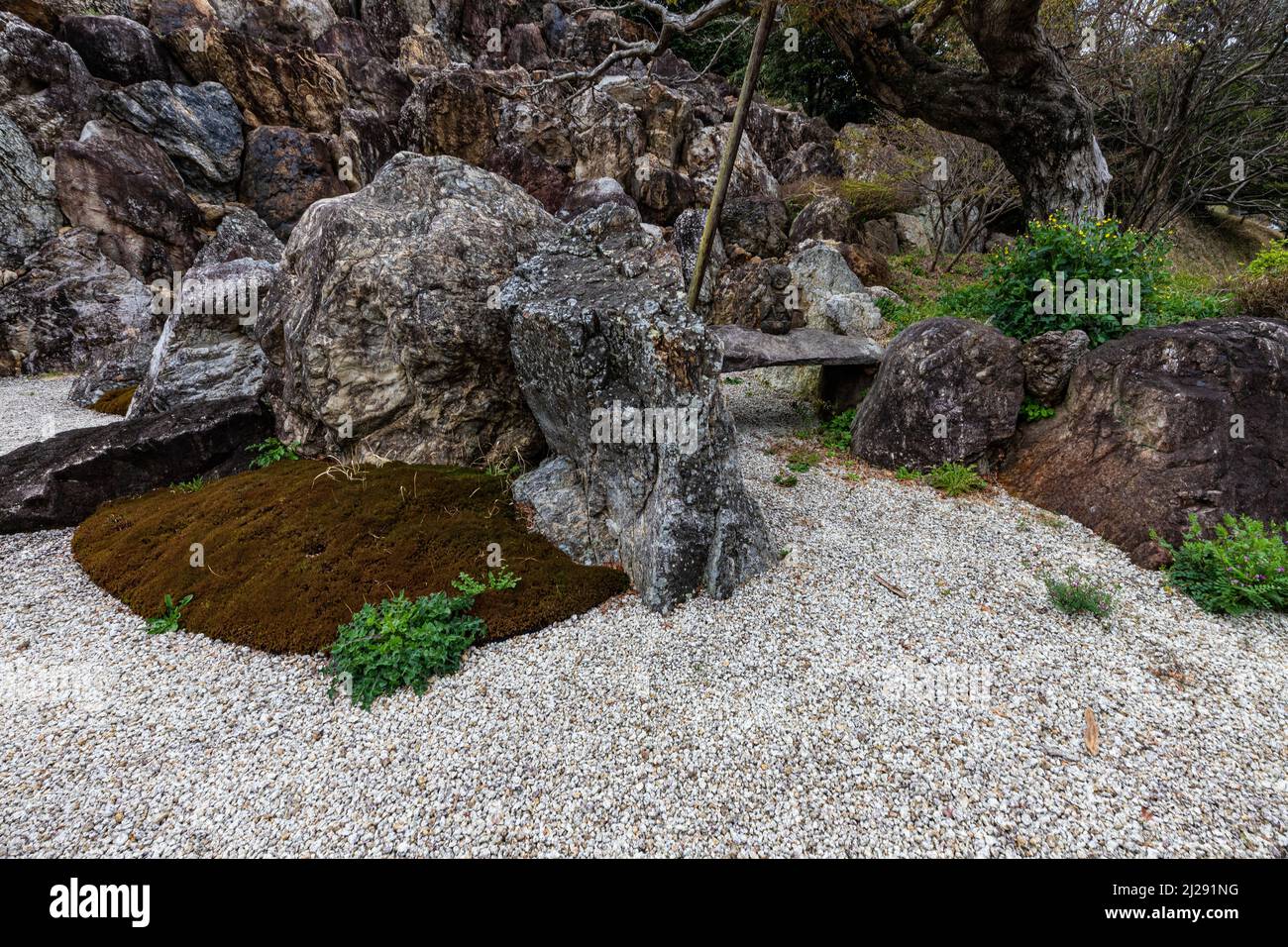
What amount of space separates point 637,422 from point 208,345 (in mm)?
8871

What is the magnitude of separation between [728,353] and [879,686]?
6077mm

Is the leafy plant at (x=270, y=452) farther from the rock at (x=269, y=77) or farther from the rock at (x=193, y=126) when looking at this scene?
the rock at (x=269, y=77)

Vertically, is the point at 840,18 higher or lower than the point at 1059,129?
higher

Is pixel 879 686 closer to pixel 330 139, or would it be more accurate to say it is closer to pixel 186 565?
pixel 186 565

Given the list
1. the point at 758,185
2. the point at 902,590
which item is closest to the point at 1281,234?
the point at 758,185

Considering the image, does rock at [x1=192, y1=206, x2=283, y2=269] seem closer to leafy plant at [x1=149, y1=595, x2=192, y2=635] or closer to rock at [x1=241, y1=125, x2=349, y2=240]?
rock at [x1=241, y1=125, x2=349, y2=240]

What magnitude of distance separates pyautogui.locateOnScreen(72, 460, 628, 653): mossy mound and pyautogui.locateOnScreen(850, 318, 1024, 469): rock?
192 inches

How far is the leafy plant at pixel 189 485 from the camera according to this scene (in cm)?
636

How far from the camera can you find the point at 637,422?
15.4 feet

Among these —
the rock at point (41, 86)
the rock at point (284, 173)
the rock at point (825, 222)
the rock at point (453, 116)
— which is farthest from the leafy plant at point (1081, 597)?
the rock at point (41, 86)

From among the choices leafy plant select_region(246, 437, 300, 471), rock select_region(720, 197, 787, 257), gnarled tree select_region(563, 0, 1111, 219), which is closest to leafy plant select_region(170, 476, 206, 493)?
leafy plant select_region(246, 437, 300, 471)

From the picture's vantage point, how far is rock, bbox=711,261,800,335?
44.3 feet

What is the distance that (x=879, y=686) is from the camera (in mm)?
3754

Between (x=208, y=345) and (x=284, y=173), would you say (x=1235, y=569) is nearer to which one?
(x=208, y=345)
